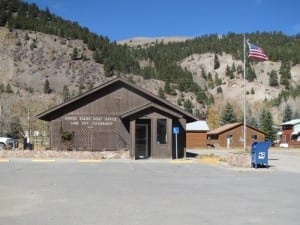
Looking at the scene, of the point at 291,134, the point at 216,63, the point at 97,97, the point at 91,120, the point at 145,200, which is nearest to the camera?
the point at 145,200

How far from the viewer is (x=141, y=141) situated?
120 ft

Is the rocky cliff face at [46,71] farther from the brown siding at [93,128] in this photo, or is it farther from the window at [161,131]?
the window at [161,131]

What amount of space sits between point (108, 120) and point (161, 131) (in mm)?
4233

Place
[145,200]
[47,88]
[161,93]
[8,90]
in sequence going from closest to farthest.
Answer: [145,200], [8,90], [47,88], [161,93]

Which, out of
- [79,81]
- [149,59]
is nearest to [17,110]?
[79,81]

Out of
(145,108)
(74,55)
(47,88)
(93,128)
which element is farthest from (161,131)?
(74,55)

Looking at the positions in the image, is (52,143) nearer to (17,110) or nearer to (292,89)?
(17,110)

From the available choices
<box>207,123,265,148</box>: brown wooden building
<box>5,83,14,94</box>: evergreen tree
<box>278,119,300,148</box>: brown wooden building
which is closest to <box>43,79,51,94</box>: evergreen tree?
<box>5,83,14,94</box>: evergreen tree

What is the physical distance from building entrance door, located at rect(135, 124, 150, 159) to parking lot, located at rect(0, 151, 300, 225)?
17.0 meters

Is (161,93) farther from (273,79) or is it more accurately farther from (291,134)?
(273,79)

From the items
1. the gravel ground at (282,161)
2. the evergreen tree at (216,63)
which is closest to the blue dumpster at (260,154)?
the gravel ground at (282,161)

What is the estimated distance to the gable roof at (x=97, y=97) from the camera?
36.9 m

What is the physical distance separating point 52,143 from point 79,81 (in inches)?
3275

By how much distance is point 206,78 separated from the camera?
195625mm
